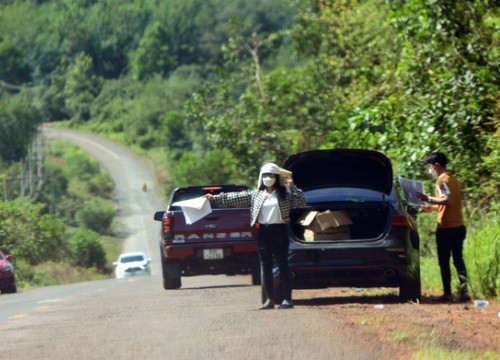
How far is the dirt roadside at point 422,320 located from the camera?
9.45 m

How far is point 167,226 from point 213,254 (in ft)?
3.18

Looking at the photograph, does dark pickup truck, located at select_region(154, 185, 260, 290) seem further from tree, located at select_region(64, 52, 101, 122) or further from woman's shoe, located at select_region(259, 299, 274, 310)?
tree, located at select_region(64, 52, 101, 122)

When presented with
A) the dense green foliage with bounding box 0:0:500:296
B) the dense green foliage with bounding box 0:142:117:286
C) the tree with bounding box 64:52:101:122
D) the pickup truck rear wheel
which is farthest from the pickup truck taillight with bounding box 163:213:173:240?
the tree with bounding box 64:52:101:122

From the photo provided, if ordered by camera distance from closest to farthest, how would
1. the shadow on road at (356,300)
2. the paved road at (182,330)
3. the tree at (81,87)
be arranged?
the paved road at (182,330)
the shadow on road at (356,300)
the tree at (81,87)

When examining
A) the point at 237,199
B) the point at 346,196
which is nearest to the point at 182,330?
the point at 237,199

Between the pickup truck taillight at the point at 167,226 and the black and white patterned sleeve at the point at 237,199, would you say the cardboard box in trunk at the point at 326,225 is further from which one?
the pickup truck taillight at the point at 167,226

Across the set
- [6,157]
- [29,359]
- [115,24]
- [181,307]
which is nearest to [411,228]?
[181,307]

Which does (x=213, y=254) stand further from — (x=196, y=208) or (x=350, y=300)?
(x=196, y=208)

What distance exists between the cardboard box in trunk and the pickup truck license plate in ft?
19.7

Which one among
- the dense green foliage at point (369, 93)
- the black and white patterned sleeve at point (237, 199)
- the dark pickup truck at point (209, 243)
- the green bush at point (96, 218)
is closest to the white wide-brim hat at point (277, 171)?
the black and white patterned sleeve at point (237, 199)

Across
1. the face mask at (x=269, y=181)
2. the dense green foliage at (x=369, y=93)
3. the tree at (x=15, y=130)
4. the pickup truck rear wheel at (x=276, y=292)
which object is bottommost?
the pickup truck rear wheel at (x=276, y=292)

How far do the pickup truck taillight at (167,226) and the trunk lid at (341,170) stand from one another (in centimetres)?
590

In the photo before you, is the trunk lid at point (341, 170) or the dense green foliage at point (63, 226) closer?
the trunk lid at point (341, 170)

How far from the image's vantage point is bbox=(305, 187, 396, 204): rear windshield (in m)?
14.0
